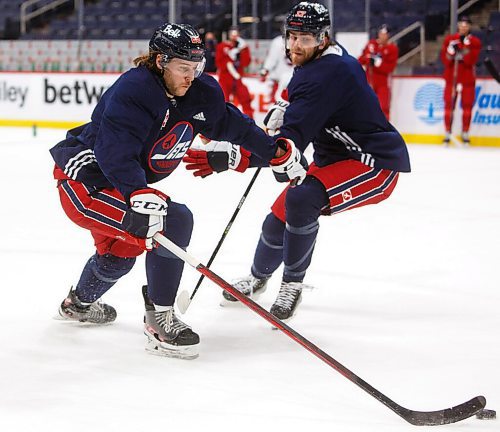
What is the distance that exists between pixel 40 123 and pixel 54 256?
7.27 m

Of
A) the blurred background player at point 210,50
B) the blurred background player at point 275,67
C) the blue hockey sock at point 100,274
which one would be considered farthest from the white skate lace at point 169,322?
the blurred background player at point 210,50

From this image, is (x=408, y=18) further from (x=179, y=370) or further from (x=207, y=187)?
(x=179, y=370)

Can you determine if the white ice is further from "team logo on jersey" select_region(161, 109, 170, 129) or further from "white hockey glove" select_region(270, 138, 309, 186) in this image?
"team logo on jersey" select_region(161, 109, 170, 129)

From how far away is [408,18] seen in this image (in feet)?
38.0

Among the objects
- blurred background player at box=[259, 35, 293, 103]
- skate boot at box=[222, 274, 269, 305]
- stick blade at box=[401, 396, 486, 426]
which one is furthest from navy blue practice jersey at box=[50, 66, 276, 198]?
blurred background player at box=[259, 35, 293, 103]

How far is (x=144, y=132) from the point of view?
107 inches

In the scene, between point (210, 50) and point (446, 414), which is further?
point (210, 50)

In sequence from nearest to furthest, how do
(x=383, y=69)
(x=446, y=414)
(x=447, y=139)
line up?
(x=446, y=414) → (x=447, y=139) → (x=383, y=69)

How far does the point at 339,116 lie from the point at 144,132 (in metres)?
0.87

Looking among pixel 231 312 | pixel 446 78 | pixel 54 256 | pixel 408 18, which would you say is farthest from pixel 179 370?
pixel 408 18

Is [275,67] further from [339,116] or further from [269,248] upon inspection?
[339,116]

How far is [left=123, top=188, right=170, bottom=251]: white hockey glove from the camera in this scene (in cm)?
262

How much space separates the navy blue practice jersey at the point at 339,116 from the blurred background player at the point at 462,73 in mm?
6202

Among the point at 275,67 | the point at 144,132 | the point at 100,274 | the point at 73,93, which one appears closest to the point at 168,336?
the point at 100,274
